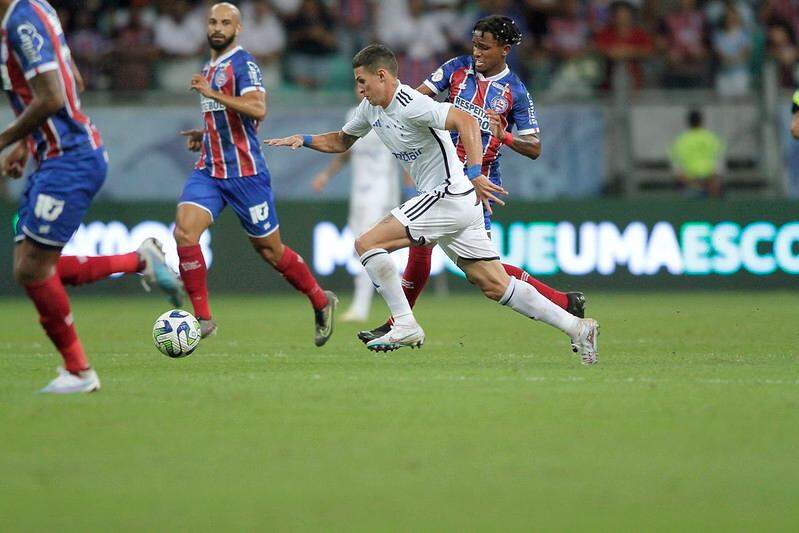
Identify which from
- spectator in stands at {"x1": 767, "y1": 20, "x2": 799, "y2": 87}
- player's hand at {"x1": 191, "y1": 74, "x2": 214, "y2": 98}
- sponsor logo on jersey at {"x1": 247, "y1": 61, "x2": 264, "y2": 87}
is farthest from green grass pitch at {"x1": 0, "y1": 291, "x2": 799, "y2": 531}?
spectator in stands at {"x1": 767, "y1": 20, "x2": 799, "y2": 87}

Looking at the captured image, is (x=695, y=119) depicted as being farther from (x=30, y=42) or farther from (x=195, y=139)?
(x=30, y=42)

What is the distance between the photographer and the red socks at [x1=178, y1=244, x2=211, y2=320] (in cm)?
1013

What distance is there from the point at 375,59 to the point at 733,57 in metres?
11.7

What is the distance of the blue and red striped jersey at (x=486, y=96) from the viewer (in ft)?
32.6

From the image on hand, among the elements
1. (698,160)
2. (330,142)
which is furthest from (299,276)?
(698,160)

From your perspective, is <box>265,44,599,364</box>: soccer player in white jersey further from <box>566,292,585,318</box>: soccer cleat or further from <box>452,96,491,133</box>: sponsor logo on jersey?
<box>566,292,585,318</box>: soccer cleat

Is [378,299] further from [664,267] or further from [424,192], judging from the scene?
[424,192]


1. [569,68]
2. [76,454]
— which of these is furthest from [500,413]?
[569,68]

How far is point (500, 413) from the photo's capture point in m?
6.78

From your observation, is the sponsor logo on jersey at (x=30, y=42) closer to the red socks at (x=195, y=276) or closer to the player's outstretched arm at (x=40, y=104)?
the player's outstretched arm at (x=40, y=104)

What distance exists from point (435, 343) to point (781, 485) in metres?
5.94

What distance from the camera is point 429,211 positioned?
902 centimetres

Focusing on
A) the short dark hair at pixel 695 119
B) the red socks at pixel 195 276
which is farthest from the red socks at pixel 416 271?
the short dark hair at pixel 695 119

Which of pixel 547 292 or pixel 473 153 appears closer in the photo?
pixel 473 153
